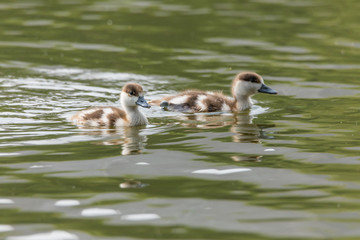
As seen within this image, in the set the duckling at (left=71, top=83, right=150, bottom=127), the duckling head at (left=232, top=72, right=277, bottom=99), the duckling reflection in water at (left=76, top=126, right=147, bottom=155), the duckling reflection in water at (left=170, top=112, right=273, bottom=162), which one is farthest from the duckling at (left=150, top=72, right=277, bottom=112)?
the duckling reflection in water at (left=76, top=126, right=147, bottom=155)

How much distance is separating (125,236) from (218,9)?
1358cm

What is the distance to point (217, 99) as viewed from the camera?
9.43m

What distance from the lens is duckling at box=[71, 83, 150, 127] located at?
332 inches

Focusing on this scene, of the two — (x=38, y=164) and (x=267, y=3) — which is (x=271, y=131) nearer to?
(x=38, y=164)

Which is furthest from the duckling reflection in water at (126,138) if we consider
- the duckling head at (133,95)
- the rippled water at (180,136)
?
the duckling head at (133,95)

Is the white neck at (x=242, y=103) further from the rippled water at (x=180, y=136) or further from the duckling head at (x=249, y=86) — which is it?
the rippled water at (x=180, y=136)

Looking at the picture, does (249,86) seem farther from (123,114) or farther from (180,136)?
(180,136)

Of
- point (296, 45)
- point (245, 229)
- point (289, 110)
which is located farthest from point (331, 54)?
point (245, 229)

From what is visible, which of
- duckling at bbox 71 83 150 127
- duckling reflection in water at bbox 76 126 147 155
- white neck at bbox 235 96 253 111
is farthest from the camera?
white neck at bbox 235 96 253 111

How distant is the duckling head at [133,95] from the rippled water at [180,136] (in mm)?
317

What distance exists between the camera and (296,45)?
1393cm

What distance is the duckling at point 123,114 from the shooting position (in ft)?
27.7

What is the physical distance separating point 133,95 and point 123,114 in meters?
0.25

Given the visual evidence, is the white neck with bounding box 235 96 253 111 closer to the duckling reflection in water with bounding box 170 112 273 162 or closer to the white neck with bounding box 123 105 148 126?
the duckling reflection in water with bounding box 170 112 273 162
